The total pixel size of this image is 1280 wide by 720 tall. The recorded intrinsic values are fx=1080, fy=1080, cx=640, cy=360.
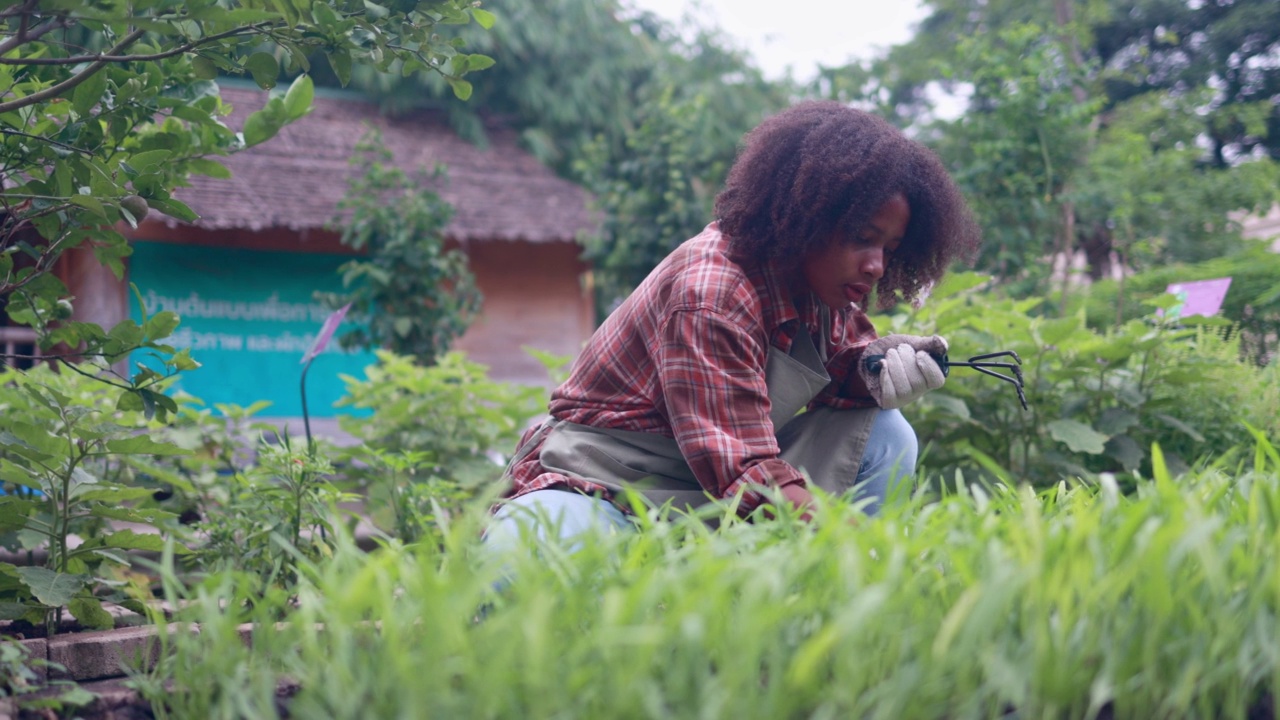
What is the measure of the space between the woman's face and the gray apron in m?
0.21

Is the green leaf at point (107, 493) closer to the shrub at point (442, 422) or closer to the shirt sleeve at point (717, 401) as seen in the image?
the shirt sleeve at point (717, 401)

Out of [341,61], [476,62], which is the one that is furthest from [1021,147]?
[341,61]

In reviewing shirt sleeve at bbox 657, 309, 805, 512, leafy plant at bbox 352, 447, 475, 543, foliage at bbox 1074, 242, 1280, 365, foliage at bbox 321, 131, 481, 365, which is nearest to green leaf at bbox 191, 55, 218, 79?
shirt sleeve at bbox 657, 309, 805, 512

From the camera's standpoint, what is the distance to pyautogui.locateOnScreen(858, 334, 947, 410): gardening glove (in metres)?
2.40

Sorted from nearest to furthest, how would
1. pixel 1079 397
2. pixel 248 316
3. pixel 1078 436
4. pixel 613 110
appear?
1. pixel 1078 436
2. pixel 1079 397
3. pixel 248 316
4. pixel 613 110

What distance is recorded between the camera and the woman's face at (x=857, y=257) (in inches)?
87.8

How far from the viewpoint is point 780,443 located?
8.51 feet

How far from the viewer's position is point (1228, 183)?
9.43m

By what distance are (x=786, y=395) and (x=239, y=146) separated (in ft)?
4.12

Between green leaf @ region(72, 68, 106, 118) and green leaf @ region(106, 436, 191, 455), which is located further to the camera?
green leaf @ region(106, 436, 191, 455)

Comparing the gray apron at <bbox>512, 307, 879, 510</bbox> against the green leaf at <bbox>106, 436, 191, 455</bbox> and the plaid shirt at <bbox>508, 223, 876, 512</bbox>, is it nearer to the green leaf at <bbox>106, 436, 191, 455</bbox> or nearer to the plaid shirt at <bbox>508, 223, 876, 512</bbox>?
the plaid shirt at <bbox>508, 223, 876, 512</bbox>

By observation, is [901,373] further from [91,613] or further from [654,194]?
[654,194]

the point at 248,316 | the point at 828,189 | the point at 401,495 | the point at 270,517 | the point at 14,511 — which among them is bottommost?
the point at 248,316

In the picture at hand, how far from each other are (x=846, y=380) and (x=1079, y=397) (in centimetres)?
146
